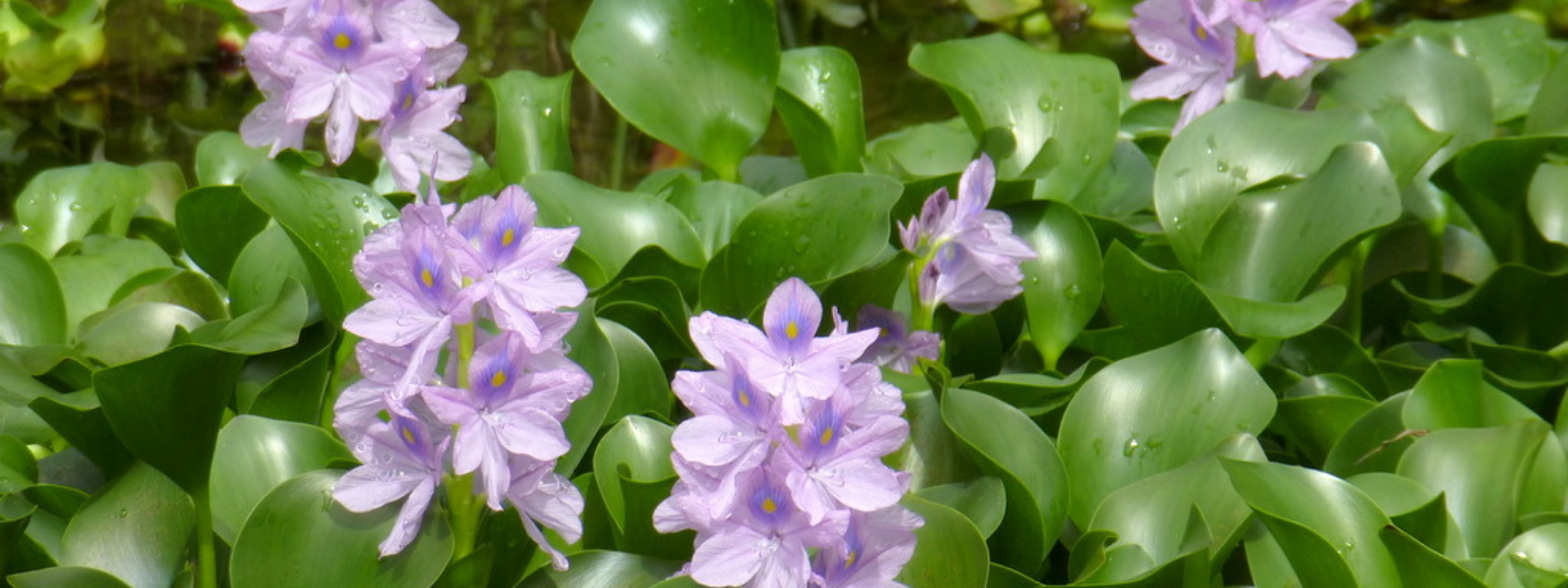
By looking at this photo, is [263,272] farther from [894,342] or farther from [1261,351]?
[1261,351]

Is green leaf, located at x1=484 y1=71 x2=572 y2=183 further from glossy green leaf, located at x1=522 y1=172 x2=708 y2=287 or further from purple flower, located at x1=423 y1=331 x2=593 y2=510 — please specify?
purple flower, located at x1=423 y1=331 x2=593 y2=510

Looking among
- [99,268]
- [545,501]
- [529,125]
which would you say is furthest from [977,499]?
[99,268]

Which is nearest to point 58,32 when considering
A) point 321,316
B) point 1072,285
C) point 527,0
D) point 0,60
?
point 0,60

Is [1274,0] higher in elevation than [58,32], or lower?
higher

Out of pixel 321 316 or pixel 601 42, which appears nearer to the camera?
pixel 321 316

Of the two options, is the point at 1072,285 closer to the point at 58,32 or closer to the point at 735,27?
the point at 735,27

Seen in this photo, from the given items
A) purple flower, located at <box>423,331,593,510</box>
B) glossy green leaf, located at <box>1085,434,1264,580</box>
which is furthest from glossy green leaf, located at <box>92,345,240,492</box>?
glossy green leaf, located at <box>1085,434,1264,580</box>

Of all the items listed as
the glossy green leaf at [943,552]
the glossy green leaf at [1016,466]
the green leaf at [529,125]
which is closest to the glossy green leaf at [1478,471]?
the glossy green leaf at [1016,466]
